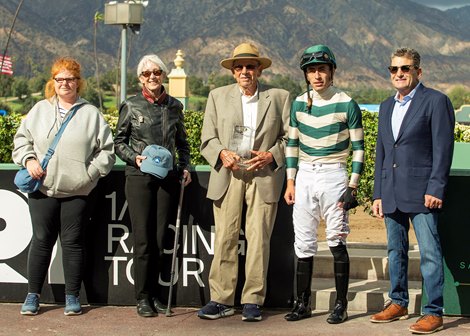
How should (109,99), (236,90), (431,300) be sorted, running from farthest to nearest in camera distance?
(109,99)
(236,90)
(431,300)

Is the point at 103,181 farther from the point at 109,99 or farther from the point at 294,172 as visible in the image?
the point at 109,99

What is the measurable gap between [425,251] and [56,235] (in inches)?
107

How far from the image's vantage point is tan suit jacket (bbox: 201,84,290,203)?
21.4ft

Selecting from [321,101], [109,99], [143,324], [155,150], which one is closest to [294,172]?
[321,101]

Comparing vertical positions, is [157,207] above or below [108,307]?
above

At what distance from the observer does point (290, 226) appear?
691cm

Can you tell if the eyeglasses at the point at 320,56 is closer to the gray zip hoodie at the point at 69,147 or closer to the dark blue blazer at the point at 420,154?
the dark blue blazer at the point at 420,154

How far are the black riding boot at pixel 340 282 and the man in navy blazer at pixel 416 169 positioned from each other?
1.07ft

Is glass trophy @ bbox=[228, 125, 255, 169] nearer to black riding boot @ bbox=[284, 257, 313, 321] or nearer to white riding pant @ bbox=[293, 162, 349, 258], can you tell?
white riding pant @ bbox=[293, 162, 349, 258]

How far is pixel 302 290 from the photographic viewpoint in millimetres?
6473

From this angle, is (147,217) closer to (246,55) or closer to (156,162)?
(156,162)

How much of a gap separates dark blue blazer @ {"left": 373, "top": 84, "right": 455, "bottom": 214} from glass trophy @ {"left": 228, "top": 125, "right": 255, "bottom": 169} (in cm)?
99

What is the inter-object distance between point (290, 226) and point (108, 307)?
157 cm

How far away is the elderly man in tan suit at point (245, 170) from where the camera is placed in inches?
256
